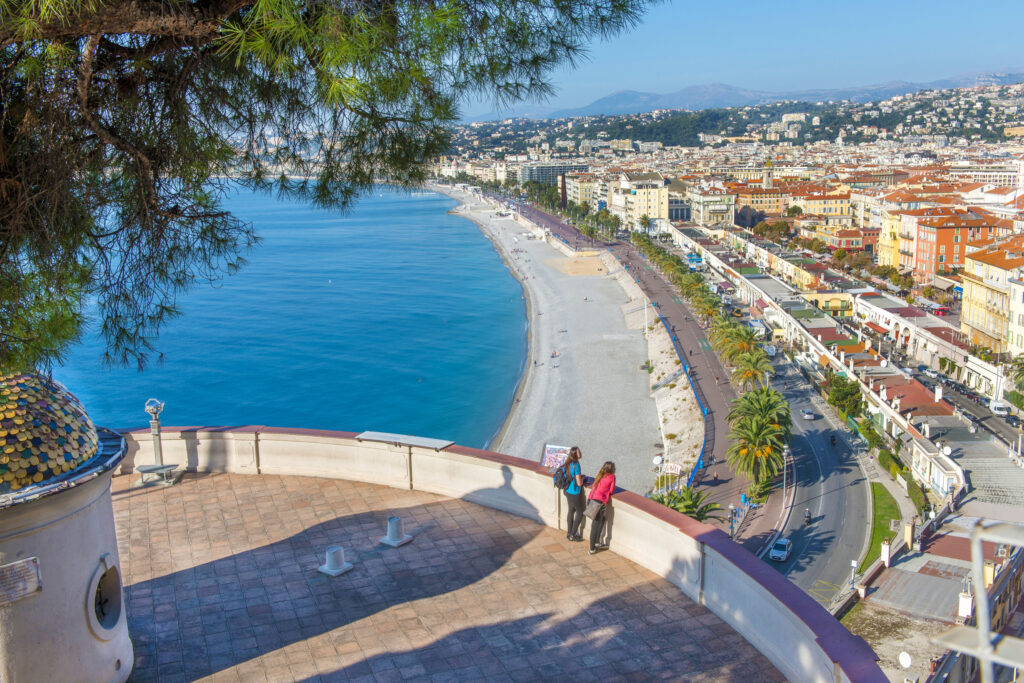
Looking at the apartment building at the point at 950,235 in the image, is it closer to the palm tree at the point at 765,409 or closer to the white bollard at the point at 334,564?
the palm tree at the point at 765,409

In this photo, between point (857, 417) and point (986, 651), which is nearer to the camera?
point (986, 651)

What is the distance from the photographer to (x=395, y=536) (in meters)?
4.94

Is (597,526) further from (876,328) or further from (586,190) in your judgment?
(586,190)

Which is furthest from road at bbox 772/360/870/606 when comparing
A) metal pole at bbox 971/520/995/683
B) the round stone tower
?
metal pole at bbox 971/520/995/683

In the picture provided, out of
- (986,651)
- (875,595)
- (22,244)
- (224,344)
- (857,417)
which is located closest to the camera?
(986,651)

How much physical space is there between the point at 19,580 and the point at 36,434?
1.83 feet

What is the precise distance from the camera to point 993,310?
35.0 metres

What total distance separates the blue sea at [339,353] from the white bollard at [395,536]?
13064 mm

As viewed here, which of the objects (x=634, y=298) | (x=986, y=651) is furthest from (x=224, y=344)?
(x=986, y=651)

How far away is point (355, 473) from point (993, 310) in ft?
117

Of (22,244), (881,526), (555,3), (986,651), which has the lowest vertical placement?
(881,526)

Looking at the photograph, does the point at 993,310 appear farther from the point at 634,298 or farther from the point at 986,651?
the point at 986,651

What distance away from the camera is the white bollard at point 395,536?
16.1 feet

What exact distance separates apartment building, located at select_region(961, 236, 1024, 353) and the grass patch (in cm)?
1485
